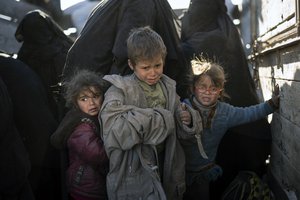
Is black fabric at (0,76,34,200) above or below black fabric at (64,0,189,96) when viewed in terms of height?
below

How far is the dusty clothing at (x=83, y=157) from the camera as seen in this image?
99.7 inches

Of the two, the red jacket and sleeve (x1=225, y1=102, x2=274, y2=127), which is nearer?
the red jacket

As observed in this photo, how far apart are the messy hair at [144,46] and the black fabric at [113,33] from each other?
50cm

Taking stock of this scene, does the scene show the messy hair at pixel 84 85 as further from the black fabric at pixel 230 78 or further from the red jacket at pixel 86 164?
the black fabric at pixel 230 78

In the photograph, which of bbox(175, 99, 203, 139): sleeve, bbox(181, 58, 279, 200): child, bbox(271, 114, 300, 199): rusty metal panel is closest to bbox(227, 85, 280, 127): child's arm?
bbox(181, 58, 279, 200): child

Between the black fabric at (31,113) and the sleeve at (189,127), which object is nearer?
the sleeve at (189,127)

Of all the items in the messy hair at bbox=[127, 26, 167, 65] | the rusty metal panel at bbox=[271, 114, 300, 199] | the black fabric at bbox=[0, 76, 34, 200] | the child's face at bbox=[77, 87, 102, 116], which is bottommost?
the rusty metal panel at bbox=[271, 114, 300, 199]

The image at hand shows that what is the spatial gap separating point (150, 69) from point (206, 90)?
0.56 m

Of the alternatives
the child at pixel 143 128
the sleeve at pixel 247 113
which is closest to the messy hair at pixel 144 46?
the child at pixel 143 128

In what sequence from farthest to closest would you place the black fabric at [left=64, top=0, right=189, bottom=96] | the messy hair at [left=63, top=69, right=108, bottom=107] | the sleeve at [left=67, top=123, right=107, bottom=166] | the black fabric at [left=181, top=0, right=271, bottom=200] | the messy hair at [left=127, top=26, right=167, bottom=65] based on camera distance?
the black fabric at [left=181, top=0, right=271, bottom=200] → the black fabric at [left=64, top=0, right=189, bottom=96] → the messy hair at [left=63, top=69, right=108, bottom=107] → the sleeve at [left=67, top=123, right=107, bottom=166] → the messy hair at [left=127, top=26, right=167, bottom=65]

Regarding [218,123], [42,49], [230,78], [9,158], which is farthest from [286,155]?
[42,49]

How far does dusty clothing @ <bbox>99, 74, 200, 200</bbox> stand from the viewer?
2291mm

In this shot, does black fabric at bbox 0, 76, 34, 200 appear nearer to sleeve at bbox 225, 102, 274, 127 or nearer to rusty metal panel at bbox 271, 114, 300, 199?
sleeve at bbox 225, 102, 274, 127

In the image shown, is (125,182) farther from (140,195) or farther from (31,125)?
(31,125)
